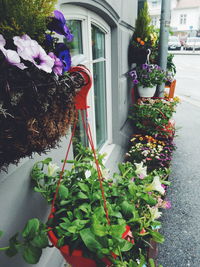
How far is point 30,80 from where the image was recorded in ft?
2.19

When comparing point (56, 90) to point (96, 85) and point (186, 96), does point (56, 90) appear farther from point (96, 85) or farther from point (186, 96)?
point (186, 96)

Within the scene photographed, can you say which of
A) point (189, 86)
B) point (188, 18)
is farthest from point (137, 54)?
point (188, 18)

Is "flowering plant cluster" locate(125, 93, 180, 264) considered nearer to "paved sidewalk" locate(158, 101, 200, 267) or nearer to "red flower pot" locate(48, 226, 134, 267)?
"paved sidewalk" locate(158, 101, 200, 267)

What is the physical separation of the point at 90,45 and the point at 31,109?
171cm

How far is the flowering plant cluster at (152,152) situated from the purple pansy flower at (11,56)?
2.18 meters

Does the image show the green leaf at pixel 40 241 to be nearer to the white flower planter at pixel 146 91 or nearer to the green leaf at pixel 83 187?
the green leaf at pixel 83 187

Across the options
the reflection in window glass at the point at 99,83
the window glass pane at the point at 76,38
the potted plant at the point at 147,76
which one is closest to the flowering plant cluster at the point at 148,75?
the potted plant at the point at 147,76

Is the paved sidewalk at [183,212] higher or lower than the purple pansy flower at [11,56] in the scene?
lower

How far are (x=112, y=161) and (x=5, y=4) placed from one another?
2.37 m

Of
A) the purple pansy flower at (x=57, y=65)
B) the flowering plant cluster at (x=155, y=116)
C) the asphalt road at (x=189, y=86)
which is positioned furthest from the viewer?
the asphalt road at (x=189, y=86)

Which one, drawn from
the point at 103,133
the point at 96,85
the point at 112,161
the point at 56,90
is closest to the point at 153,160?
the point at 112,161

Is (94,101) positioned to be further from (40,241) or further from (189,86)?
(189,86)

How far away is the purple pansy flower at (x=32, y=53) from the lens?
2.10ft

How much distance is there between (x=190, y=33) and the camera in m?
35.9
